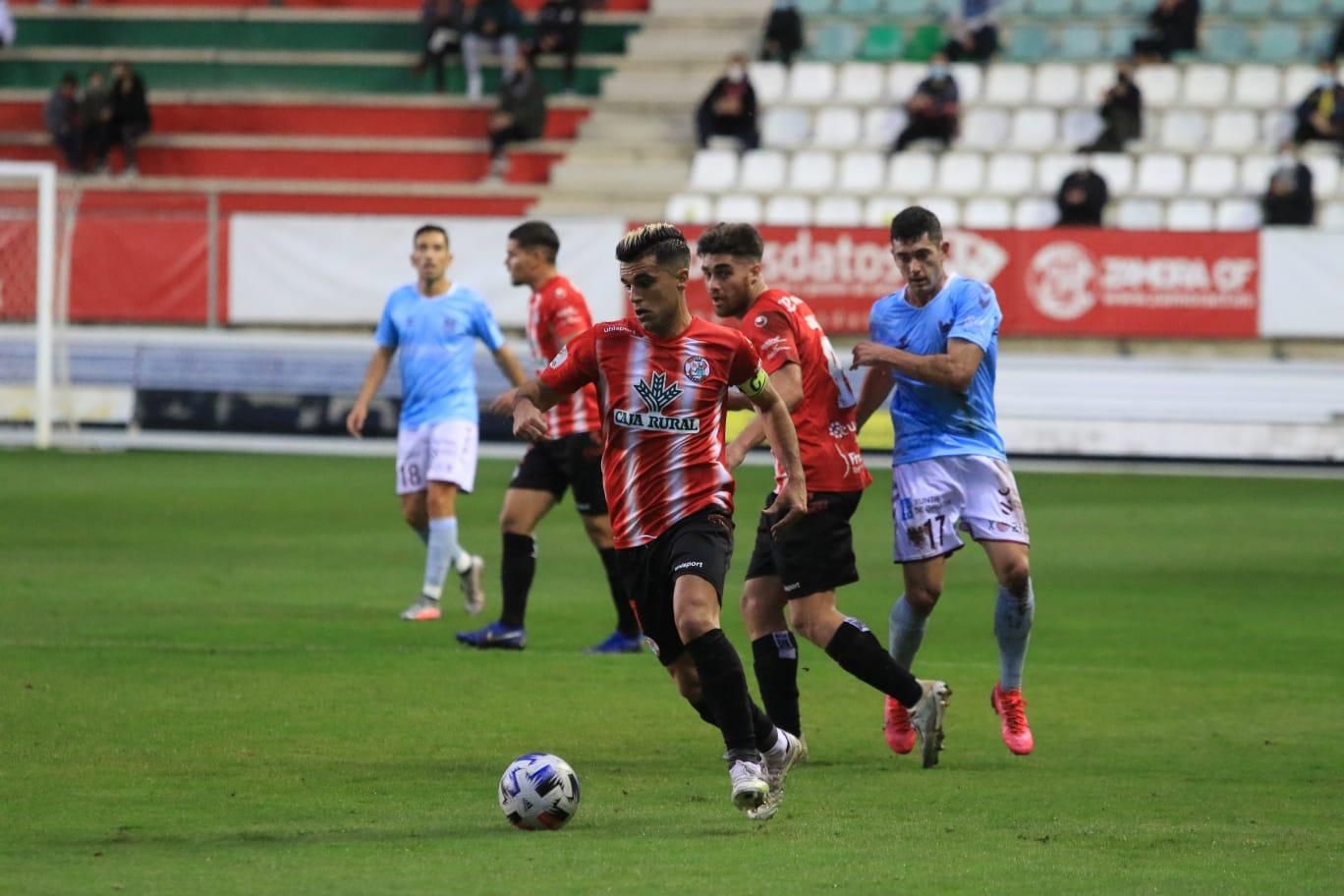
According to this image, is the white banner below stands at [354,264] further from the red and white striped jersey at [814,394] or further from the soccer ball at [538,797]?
the soccer ball at [538,797]

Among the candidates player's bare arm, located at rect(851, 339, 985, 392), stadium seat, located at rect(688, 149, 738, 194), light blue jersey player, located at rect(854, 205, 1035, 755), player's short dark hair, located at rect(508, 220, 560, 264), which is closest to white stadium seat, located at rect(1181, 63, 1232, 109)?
stadium seat, located at rect(688, 149, 738, 194)

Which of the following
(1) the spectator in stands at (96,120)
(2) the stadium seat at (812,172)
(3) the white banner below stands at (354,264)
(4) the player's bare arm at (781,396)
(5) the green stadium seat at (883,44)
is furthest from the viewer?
(5) the green stadium seat at (883,44)

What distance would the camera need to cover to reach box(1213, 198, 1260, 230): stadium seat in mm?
27641

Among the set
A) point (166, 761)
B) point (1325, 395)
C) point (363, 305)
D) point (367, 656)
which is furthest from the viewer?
point (363, 305)

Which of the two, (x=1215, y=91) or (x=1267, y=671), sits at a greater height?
(x=1215, y=91)

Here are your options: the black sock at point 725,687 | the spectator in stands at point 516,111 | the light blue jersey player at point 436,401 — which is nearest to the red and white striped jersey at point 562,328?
the light blue jersey player at point 436,401

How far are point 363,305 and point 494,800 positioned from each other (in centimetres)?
1895

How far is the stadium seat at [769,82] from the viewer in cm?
3123

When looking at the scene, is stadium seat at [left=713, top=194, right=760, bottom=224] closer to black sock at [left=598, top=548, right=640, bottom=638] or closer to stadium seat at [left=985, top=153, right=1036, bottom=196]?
stadium seat at [left=985, top=153, right=1036, bottom=196]

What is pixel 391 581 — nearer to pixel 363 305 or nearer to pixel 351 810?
pixel 351 810

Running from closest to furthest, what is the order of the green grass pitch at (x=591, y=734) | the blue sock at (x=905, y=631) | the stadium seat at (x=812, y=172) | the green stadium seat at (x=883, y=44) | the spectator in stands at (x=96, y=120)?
the green grass pitch at (x=591, y=734), the blue sock at (x=905, y=631), the stadium seat at (x=812, y=172), the spectator in stands at (x=96, y=120), the green stadium seat at (x=883, y=44)

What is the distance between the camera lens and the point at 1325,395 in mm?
23141

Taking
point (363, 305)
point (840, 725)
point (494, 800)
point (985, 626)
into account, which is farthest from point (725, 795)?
point (363, 305)

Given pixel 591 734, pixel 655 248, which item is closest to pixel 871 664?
pixel 591 734
